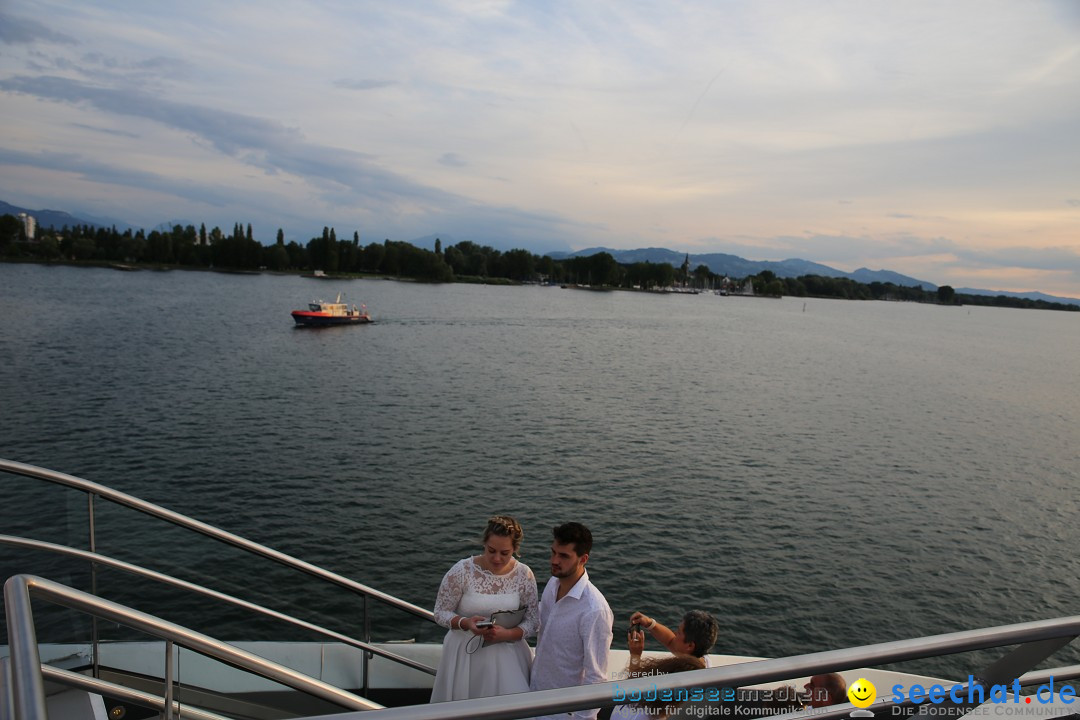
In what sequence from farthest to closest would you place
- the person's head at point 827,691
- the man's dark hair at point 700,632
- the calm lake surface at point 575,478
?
the calm lake surface at point 575,478
the person's head at point 827,691
the man's dark hair at point 700,632

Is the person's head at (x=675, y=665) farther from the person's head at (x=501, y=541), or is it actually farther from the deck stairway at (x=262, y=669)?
the person's head at (x=501, y=541)

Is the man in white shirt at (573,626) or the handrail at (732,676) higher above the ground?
the handrail at (732,676)

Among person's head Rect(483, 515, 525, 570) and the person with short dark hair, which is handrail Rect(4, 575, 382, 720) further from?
the person with short dark hair

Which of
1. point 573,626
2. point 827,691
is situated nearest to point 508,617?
point 573,626

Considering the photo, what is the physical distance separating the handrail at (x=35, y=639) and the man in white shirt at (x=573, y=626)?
6.64 ft

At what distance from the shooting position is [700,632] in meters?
4.22

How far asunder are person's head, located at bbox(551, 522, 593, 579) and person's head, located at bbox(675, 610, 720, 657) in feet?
2.36

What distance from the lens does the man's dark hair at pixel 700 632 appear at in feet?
13.8

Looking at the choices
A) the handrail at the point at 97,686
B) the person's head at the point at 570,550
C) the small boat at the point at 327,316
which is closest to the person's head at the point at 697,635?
the person's head at the point at 570,550

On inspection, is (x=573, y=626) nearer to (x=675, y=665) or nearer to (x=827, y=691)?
(x=675, y=665)

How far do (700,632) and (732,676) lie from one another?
2.45 m

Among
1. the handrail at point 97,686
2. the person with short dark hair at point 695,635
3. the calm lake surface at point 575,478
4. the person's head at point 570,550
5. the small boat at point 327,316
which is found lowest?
the calm lake surface at point 575,478

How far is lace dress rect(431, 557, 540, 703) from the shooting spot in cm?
451

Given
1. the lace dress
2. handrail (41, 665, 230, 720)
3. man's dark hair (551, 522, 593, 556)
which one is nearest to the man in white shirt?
man's dark hair (551, 522, 593, 556)
